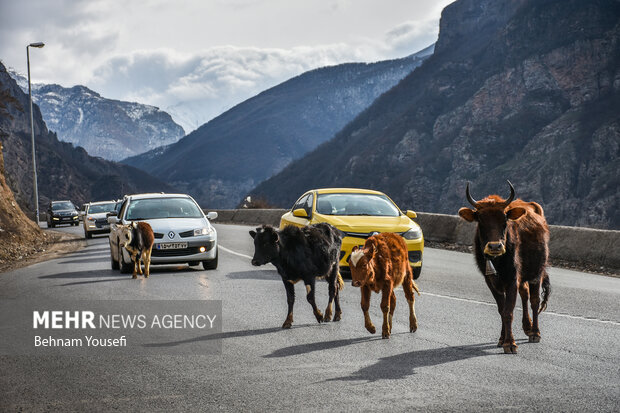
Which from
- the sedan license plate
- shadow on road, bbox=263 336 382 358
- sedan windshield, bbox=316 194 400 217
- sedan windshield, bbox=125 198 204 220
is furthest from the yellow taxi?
shadow on road, bbox=263 336 382 358

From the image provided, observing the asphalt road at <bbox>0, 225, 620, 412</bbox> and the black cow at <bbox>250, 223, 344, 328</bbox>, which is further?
the black cow at <bbox>250, 223, 344, 328</bbox>

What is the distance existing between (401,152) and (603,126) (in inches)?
2220

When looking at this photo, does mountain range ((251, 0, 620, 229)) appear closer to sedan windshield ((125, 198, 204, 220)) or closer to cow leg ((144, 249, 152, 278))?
sedan windshield ((125, 198, 204, 220))

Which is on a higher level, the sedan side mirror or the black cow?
the sedan side mirror

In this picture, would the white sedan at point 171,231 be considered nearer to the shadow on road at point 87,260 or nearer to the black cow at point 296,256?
the shadow on road at point 87,260

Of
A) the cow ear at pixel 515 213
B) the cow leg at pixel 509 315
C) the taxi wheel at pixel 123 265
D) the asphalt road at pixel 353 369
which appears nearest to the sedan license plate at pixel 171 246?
the taxi wheel at pixel 123 265

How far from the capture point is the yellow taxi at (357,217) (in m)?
12.7

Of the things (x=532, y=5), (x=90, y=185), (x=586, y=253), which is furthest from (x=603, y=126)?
(x=586, y=253)

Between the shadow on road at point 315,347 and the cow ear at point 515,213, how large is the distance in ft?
6.45

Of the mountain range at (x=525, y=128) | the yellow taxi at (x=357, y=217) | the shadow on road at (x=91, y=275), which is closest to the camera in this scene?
the yellow taxi at (x=357, y=217)

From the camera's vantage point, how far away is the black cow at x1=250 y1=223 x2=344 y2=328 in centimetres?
789

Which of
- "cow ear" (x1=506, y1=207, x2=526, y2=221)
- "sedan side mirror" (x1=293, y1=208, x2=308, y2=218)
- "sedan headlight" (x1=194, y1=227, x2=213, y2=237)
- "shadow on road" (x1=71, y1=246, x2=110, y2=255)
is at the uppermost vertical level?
"cow ear" (x1=506, y1=207, x2=526, y2=221)

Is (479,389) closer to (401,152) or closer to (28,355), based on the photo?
(28,355)

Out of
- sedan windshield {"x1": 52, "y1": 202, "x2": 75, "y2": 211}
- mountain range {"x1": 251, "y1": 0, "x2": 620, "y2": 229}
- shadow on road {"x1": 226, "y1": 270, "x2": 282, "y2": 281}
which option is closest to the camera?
shadow on road {"x1": 226, "y1": 270, "x2": 282, "y2": 281}
